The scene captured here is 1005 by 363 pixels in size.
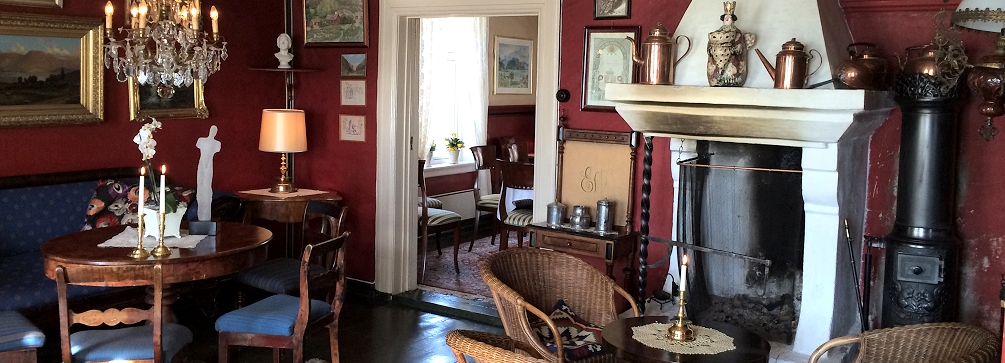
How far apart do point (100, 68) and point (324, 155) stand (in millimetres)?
1651

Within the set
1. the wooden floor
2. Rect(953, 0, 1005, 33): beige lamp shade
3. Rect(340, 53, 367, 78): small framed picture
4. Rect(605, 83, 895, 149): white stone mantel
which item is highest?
Rect(953, 0, 1005, 33): beige lamp shade

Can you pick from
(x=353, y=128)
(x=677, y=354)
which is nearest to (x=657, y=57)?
(x=677, y=354)

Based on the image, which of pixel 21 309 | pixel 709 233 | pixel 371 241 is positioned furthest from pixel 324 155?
pixel 709 233

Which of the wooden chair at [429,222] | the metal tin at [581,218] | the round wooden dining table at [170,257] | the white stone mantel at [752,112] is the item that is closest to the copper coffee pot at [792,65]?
the white stone mantel at [752,112]

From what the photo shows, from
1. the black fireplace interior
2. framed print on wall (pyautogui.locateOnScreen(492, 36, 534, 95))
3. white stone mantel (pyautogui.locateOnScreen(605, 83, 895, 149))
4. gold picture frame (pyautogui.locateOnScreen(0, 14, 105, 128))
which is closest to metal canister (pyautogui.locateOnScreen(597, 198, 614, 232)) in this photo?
the black fireplace interior

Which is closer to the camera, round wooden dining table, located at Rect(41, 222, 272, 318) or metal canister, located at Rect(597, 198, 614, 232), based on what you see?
round wooden dining table, located at Rect(41, 222, 272, 318)

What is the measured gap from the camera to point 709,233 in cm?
458

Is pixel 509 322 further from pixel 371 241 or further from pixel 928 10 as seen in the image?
pixel 371 241

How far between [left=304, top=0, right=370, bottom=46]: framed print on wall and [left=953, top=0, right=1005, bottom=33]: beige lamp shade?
145 inches

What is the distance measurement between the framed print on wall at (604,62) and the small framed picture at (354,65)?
170 centimetres

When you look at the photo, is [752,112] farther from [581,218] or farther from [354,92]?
[354,92]

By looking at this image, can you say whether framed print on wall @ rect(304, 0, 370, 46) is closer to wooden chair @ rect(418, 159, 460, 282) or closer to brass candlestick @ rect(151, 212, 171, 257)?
wooden chair @ rect(418, 159, 460, 282)

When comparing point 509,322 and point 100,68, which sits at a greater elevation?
point 100,68

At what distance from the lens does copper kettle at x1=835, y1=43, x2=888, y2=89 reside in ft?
12.0
